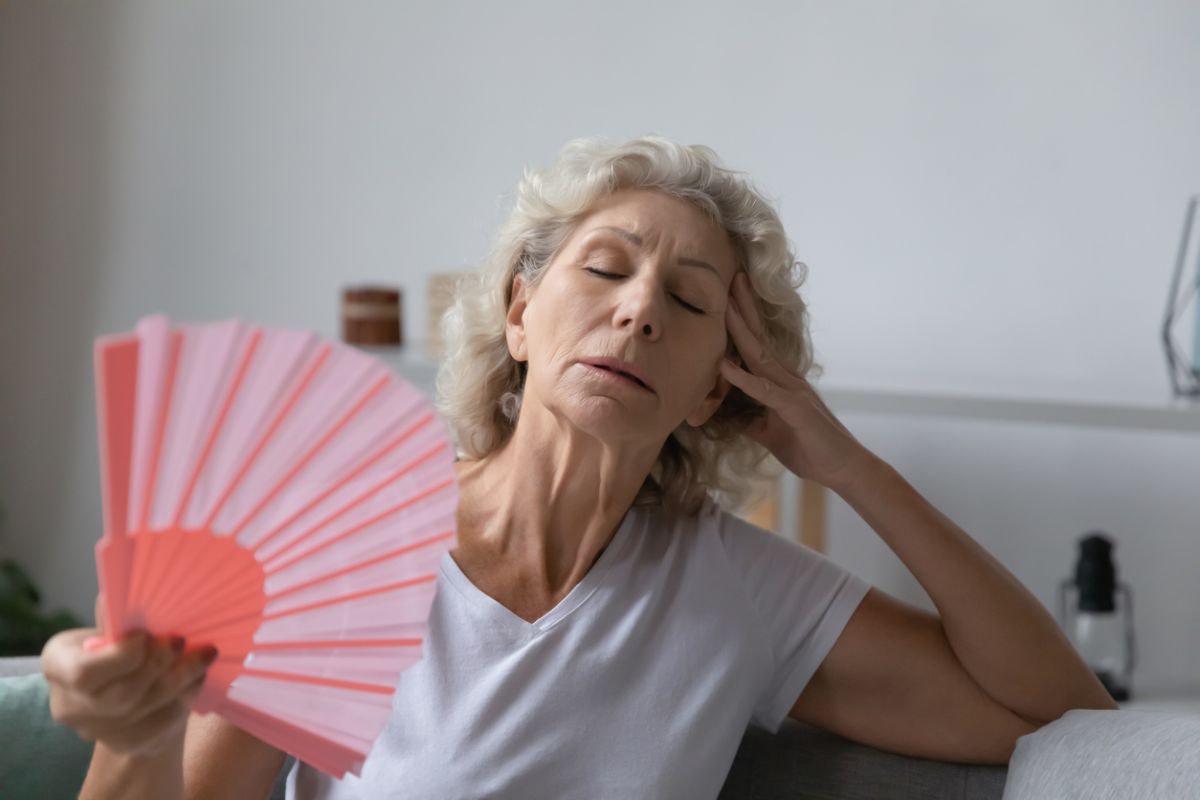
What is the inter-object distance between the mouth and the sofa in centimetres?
50

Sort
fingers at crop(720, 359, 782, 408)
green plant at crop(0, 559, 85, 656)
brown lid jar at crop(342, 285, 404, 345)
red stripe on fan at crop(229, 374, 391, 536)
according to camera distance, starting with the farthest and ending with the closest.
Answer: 1. green plant at crop(0, 559, 85, 656)
2. brown lid jar at crop(342, 285, 404, 345)
3. fingers at crop(720, 359, 782, 408)
4. red stripe on fan at crop(229, 374, 391, 536)

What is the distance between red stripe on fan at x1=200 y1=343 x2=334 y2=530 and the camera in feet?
3.13

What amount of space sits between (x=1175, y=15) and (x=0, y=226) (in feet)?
9.22

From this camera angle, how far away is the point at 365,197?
3084mm

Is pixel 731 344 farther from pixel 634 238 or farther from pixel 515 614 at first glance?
pixel 515 614

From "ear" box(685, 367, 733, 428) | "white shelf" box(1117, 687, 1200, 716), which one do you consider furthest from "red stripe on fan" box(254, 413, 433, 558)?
"white shelf" box(1117, 687, 1200, 716)

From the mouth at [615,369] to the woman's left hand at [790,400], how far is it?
149mm

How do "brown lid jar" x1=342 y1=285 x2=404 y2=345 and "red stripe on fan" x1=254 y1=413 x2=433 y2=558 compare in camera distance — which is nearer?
"red stripe on fan" x1=254 y1=413 x2=433 y2=558

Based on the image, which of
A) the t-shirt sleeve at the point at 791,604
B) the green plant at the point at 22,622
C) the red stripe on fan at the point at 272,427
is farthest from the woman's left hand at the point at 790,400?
the green plant at the point at 22,622

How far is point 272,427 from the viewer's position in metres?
0.97

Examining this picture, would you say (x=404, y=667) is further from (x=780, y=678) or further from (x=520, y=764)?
(x=780, y=678)

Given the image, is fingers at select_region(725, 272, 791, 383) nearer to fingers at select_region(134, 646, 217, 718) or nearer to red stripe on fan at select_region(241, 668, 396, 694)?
red stripe on fan at select_region(241, 668, 396, 694)

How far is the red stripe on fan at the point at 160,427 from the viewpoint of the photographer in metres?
0.87

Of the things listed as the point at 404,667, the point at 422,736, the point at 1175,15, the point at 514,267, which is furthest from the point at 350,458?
the point at 1175,15
